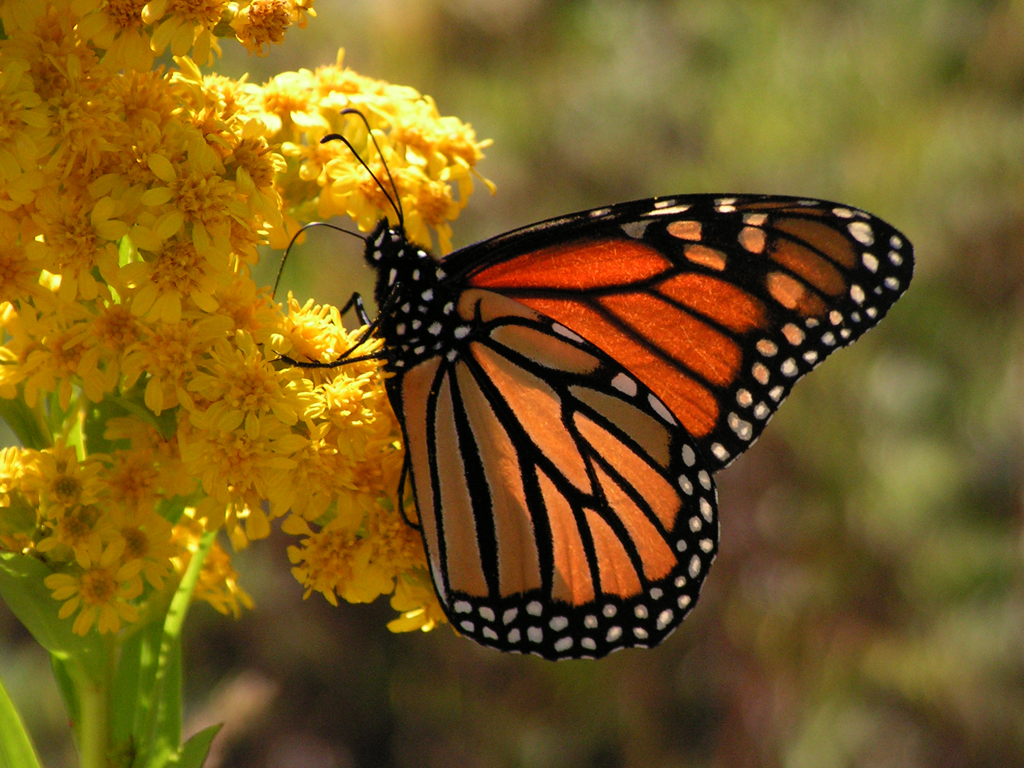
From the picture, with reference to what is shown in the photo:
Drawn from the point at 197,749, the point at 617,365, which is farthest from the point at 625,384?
the point at 197,749

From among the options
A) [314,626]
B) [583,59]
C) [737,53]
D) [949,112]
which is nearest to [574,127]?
[583,59]

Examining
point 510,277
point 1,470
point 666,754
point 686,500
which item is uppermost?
point 510,277

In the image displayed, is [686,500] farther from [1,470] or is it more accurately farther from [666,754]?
[666,754]

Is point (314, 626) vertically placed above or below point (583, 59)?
below

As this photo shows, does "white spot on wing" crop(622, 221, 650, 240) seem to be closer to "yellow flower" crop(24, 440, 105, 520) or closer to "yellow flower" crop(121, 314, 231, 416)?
"yellow flower" crop(121, 314, 231, 416)

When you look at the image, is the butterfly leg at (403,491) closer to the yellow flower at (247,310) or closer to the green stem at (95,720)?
the yellow flower at (247,310)

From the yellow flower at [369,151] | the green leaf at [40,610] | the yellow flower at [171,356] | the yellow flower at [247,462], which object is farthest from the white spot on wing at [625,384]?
the green leaf at [40,610]

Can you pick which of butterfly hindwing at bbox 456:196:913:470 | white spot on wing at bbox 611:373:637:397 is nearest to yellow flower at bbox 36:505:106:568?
butterfly hindwing at bbox 456:196:913:470
